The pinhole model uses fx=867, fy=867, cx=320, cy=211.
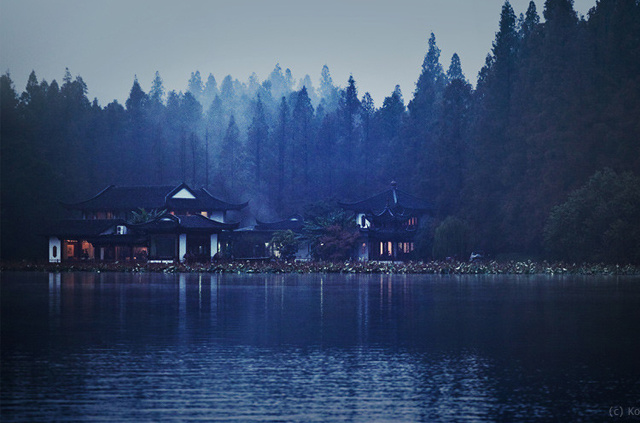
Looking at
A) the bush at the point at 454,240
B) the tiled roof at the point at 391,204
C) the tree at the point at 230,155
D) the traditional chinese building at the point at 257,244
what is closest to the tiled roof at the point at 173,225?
the traditional chinese building at the point at 257,244

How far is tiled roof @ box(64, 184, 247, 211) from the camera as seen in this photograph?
79.2m

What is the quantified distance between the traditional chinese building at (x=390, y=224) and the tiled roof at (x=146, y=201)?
13095mm

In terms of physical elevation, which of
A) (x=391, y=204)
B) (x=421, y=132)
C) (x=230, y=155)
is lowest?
(x=391, y=204)

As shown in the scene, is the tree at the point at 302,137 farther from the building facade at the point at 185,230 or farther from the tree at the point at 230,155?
the building facade at the point at 185,230

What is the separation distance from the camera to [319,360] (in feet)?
56.1

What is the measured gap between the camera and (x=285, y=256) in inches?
2931

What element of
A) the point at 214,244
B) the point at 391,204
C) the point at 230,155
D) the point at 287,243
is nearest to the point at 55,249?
the point at 214,244

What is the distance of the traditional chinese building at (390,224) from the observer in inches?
2960

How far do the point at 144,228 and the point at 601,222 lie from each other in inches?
1396

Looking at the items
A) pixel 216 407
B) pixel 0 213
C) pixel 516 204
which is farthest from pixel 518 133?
pixel 216 407

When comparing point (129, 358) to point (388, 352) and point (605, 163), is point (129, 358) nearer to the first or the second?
point (388, 352)

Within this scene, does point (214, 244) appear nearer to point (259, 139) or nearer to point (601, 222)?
point (601, 222)

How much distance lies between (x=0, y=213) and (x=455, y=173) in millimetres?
40698

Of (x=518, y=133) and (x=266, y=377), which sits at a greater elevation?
(x=518, y=133)
